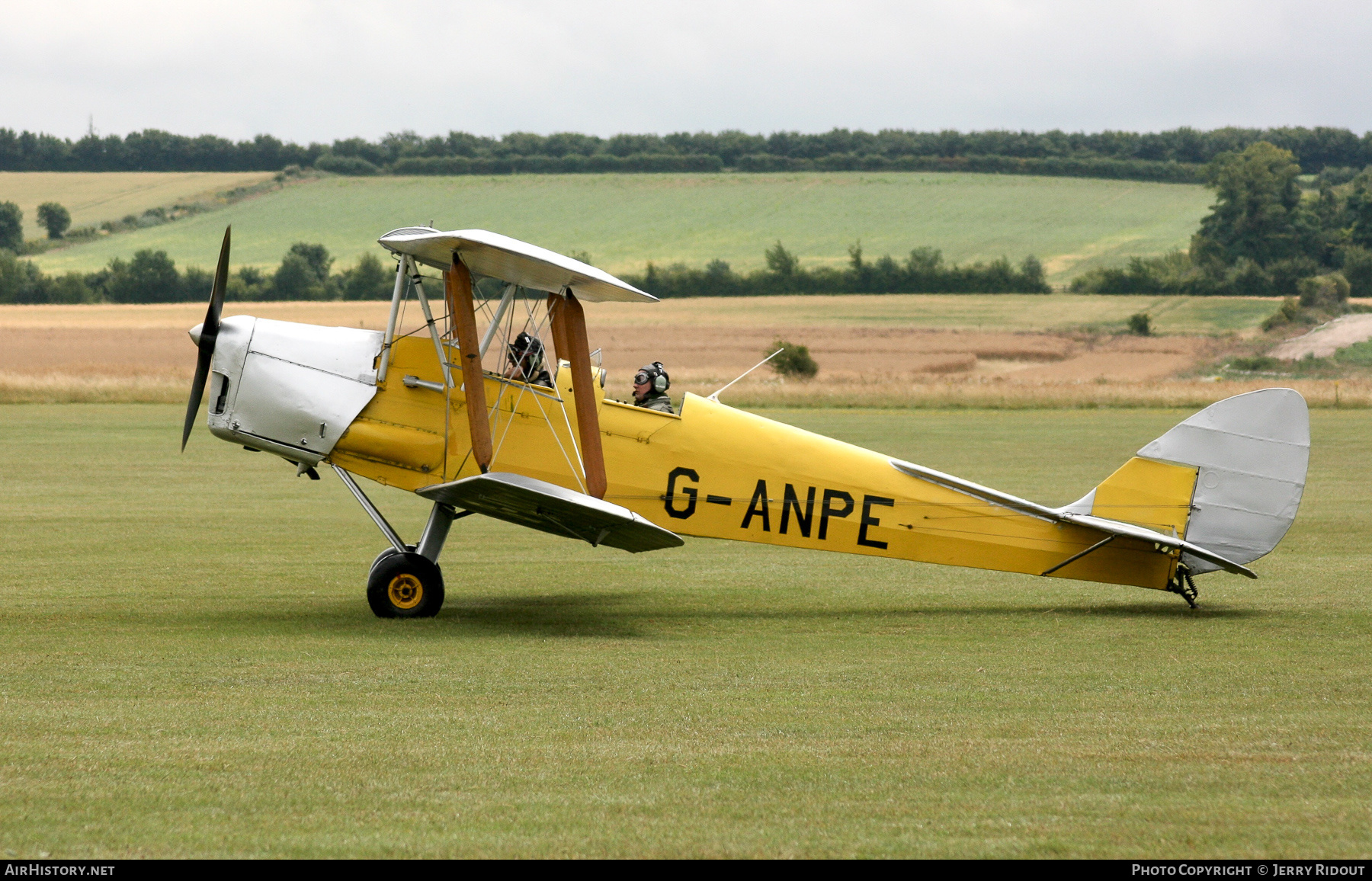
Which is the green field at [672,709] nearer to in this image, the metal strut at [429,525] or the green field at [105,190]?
the metal strut at [429,525]

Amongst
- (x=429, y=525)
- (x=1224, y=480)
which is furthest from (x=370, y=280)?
(x=1224, y=480)

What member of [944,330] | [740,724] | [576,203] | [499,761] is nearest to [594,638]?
[740,724]

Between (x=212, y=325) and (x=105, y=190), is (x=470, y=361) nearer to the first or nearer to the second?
(x=212, y=325)

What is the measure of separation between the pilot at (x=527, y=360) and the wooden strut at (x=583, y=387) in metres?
0.29

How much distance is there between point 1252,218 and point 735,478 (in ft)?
275

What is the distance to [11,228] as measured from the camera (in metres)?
85.8

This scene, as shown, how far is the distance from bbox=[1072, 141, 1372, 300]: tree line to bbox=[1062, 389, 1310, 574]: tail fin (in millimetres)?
70726

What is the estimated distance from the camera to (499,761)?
241 inches

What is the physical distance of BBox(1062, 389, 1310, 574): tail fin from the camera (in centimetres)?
1081

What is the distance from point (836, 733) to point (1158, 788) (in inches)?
64.2

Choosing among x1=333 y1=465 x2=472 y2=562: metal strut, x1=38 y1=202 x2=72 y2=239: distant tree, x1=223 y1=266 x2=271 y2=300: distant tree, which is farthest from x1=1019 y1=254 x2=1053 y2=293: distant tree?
x1=333 y1=465 x2=472 y2=562: metal strut

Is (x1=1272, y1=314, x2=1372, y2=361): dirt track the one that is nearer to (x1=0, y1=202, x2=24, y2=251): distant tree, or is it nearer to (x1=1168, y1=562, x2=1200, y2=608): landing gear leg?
(x1=1168, y1=562, x2=1200, y2=608): landing gear leg

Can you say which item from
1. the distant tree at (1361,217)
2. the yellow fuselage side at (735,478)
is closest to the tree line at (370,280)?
the distant tree at (1361,217)

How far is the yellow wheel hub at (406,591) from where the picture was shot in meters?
10.6
